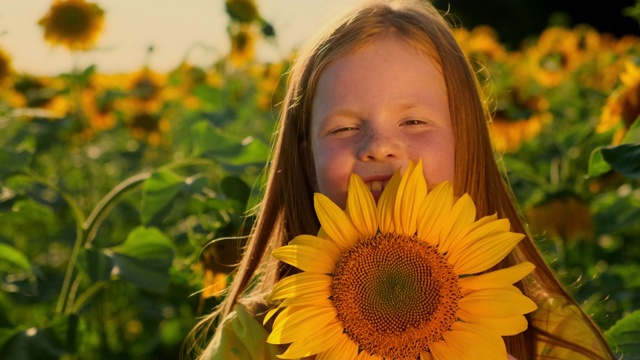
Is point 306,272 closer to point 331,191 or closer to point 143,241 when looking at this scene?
point 331,191

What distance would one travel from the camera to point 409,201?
0.95 metres

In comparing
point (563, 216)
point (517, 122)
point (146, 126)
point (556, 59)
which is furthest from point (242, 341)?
point (556, 59)

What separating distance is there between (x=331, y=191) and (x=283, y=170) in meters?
0.21

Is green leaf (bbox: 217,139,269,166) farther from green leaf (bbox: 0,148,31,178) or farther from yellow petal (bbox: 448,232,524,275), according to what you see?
yellow petal (bbox: 448,232,524,275)

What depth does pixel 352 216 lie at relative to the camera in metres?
0.96

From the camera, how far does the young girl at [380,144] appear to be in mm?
1118

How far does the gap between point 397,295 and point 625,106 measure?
3.48ft

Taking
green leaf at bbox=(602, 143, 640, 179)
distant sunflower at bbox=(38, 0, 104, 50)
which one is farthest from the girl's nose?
distant sunflower at bbox=(38, 0, 104, 50)

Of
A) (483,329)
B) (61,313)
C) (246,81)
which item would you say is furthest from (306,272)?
(246,81)

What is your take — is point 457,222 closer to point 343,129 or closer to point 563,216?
point 343,129

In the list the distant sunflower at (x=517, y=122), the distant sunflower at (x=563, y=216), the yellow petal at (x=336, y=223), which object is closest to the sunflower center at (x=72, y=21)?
the distant sunflower at (x=517, y=122)

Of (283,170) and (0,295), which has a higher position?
(283,170)

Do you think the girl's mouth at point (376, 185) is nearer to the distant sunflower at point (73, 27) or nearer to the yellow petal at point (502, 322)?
the yellow petal at point (502, 322)

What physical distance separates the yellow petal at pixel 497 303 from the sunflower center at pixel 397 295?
0.01m
